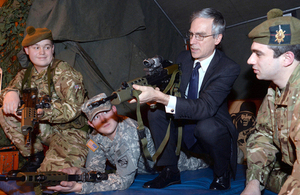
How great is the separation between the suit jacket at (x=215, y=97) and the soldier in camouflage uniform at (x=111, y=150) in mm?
568

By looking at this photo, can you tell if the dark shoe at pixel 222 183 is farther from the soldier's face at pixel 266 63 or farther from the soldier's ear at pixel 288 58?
the soldier's ear at pixel 288 58

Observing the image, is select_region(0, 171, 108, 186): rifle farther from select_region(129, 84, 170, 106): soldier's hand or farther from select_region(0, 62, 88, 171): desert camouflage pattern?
select_region(129, 84, 170, 106): soldier's hand

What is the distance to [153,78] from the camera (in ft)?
6.62

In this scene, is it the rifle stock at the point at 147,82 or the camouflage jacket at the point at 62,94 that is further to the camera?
the camouflage jacket at the point at 62,94

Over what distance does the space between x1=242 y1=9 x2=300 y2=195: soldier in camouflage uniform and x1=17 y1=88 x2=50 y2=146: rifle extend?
1720 mm

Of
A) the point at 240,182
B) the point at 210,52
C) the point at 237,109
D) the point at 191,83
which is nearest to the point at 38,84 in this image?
the point at 191,83

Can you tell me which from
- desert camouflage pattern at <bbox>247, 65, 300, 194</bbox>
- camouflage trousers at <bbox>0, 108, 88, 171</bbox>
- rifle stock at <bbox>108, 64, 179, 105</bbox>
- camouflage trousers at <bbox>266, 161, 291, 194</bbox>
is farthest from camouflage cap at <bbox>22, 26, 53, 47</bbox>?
camouflage trousers at <bbox>266, 161, 291, 194</bbox>

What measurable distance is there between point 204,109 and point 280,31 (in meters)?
0.75

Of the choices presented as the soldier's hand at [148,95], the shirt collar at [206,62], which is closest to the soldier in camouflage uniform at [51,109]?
the soldier's hand at [148,95]

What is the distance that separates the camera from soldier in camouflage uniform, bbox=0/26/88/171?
2.57 m

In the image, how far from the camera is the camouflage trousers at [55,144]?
2527mm

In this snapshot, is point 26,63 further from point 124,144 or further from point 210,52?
point 210,52

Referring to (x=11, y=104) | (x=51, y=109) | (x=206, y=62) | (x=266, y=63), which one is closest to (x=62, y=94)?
(x=51, y=109)

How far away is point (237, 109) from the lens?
3545 mm
